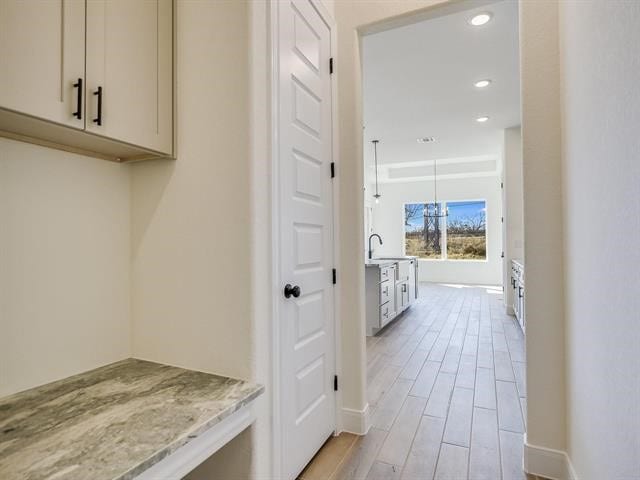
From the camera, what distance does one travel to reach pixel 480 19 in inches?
110

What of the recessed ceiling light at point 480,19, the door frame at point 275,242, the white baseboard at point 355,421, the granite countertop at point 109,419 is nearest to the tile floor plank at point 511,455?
the white baseboard at point 355,421

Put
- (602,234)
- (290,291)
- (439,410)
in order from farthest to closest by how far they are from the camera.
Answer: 1. (439,410)
2. (290,291)
3. (602,234)

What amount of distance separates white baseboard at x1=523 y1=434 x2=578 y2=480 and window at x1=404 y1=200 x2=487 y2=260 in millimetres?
7879

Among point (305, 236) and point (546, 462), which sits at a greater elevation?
point (305, 236)

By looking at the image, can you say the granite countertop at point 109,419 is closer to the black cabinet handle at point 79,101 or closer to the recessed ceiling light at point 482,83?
the black cabinet handle at point 79,101

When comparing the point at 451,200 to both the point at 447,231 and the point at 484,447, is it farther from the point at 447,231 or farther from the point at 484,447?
the point at 484,447

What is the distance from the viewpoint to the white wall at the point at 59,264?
1239 mm

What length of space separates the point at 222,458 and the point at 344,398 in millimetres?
993

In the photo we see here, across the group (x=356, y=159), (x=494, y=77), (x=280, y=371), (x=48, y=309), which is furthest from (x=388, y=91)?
(x=48, y=309)

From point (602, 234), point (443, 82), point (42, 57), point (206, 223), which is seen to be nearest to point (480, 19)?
point (443, 82)

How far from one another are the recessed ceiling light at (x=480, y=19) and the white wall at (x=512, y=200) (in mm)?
3320

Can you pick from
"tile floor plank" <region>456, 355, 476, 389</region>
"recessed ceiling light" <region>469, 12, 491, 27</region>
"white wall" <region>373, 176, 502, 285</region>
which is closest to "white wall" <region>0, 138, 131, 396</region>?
"tile floor plank" <region>456, 355, 476, 389</region>

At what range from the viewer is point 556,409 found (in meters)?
1.78

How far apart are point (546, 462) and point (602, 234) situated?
52.5 inches
